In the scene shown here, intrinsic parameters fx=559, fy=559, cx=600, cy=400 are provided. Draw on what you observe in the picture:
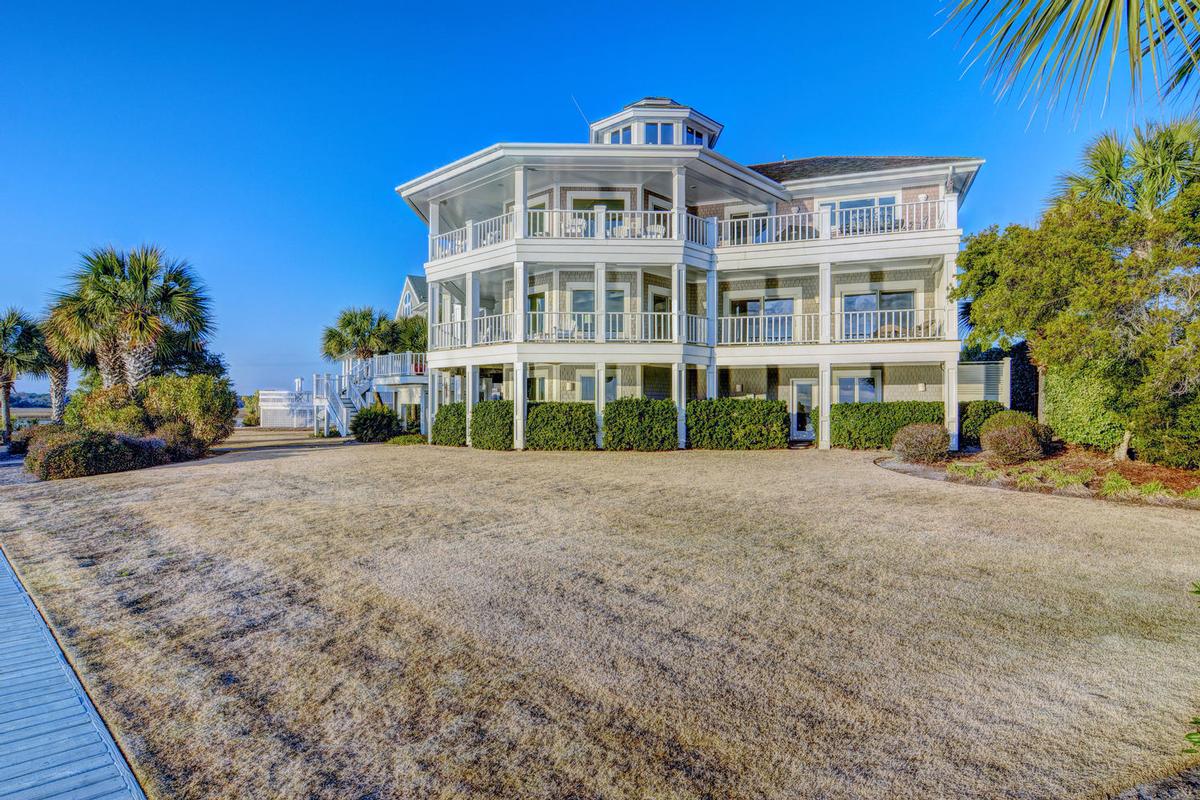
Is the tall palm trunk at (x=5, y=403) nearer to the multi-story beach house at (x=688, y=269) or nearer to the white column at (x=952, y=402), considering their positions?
the multi-story beach house at (x=688, y=269)

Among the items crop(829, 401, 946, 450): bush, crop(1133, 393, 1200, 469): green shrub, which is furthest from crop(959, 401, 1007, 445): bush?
crop(1133, 393, 1200, 469): green shrub

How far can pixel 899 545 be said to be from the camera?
235 inches

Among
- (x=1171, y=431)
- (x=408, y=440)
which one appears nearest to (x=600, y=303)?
(x=408, y=440)

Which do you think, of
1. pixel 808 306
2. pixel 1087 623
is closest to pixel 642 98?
pixel 808 306

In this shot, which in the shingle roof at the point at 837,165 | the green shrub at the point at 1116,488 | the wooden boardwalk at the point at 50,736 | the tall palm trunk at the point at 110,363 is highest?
the shingle roof at the point at 837,165

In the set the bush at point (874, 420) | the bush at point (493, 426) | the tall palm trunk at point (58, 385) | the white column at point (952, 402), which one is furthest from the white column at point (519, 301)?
the tall palm trunk at point (58, 385)

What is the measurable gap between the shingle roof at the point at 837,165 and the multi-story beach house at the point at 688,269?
0.15m

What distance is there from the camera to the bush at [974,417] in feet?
51.0

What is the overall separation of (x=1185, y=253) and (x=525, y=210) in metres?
14.2

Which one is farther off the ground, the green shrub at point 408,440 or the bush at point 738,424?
the bush at point 738,424

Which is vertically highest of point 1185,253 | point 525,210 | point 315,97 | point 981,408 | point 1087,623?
point 315,97

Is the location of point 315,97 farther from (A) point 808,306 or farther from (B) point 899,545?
(B) point 899,545

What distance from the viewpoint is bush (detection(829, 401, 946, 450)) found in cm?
1502

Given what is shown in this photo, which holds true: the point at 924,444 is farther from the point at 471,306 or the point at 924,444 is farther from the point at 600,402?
the point at 471,306
